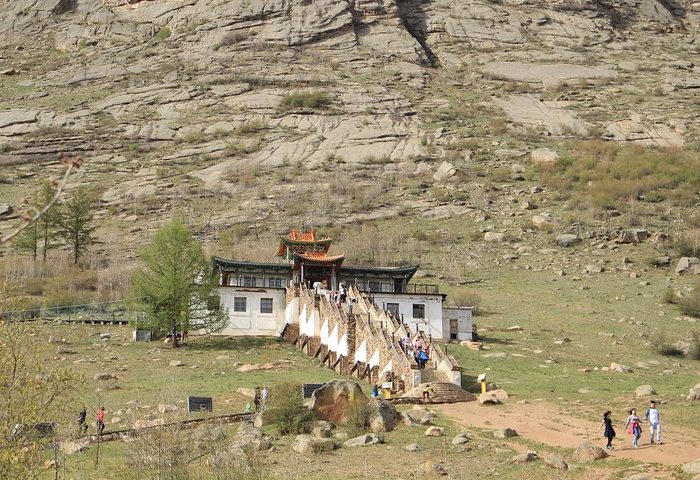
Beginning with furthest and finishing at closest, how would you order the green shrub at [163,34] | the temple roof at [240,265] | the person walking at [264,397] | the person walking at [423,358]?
the green shrub at [163,34]
the temple roof at [240,265]
the person walking at [423,358]
the person walking at [264,397]

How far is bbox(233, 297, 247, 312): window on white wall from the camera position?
50.2 m

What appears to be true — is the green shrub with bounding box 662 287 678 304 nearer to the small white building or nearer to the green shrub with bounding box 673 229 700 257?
the green shrub with bounding box 673 229 700 257

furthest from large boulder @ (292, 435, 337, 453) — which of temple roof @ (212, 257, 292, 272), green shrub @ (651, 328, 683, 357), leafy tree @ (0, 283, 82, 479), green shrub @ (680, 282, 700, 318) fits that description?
green shrub @ (680, 282, 700, 318)

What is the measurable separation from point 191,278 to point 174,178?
5133 centimetres

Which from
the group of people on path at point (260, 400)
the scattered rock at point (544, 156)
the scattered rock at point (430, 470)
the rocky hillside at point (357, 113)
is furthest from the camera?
the scattered rock at point (544, 156)

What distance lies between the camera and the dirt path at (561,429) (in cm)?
2059

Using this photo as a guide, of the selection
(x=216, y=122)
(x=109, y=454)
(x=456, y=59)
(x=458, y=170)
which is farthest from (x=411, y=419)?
(x=456, y=59)

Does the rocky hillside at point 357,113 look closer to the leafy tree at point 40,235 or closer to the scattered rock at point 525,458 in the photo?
the leafy tree at point 40,235

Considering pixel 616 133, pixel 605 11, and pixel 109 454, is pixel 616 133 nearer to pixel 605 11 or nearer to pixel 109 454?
pixel 605 11

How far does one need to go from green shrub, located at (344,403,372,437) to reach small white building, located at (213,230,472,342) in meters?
18.9

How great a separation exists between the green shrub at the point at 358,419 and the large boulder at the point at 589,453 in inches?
250

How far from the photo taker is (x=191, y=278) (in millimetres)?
47281

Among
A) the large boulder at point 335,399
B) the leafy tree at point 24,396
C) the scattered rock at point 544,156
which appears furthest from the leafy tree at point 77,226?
the leafy tree at point 24,396

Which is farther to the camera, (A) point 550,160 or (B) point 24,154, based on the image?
(B) point 24,154
